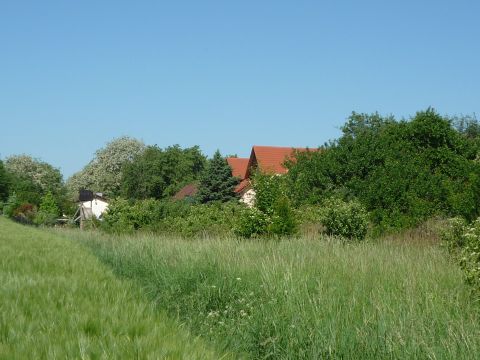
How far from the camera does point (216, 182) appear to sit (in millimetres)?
48844

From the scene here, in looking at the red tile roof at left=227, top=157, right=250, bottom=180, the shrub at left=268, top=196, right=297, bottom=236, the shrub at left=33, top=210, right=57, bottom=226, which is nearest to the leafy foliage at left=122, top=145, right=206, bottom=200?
the red tile roof at left=227, top=157, right=250, bottom=180

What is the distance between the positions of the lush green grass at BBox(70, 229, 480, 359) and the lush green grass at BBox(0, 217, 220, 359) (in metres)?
0.84

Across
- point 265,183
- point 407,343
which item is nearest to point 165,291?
point 407,343

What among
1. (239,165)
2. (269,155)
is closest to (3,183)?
(239,165)

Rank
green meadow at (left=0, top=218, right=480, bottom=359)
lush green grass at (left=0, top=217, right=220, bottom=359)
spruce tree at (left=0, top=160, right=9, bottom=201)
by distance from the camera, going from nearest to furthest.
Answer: lush green grass at (left=0, top=217, right=220, bottom=359), green meadow at (left=0, top=218, right=480, bottom=359), spruce tree at (left=0, top=160, right=9, bottom=201)

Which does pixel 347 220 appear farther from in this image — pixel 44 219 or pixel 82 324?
pixel 44 219

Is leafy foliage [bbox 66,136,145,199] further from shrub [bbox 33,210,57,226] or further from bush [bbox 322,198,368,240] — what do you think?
bush [bbox 322,198,368,240]

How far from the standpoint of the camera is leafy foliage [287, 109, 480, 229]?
24.4m

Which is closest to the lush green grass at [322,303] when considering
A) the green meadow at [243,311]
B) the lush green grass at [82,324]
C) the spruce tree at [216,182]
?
the green meadow at [243,311]

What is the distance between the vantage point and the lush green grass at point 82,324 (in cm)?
362

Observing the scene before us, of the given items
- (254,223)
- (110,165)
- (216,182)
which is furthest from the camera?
(110,165)

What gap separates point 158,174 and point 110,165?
19372 millimetres

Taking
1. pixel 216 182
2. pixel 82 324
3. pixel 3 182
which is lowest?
pixel 82 324

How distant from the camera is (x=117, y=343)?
12.5 ft
